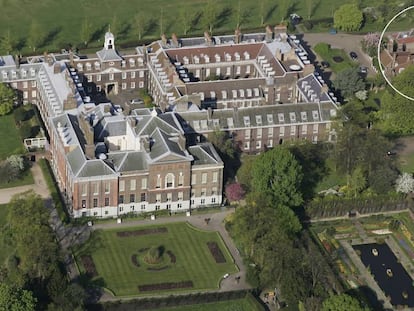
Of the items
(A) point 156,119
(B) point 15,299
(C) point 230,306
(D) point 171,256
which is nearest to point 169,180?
(A) point 156,119

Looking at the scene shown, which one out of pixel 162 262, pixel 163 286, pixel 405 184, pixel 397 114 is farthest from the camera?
pixel 397 114

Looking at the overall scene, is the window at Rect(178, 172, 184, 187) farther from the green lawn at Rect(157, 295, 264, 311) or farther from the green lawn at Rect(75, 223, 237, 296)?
the green lawn at Rect(157, 295, 264, 311)

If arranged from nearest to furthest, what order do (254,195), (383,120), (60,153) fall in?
1. (254,195)
2. (60,153)
3. (383,120)

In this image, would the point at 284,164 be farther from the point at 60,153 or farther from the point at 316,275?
the point at 60,153

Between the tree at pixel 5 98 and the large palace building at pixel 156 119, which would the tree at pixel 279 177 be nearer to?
the large palace building at pixel 156 119

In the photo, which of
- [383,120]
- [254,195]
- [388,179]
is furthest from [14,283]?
[383,120]

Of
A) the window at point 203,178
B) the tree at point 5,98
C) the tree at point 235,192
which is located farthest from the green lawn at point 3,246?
the tree at point 235,192

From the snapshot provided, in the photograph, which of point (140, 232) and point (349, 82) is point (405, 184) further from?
point (140, 232)
